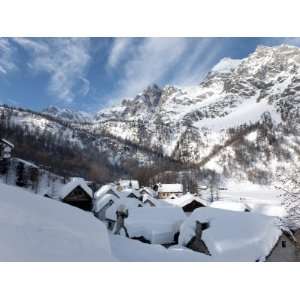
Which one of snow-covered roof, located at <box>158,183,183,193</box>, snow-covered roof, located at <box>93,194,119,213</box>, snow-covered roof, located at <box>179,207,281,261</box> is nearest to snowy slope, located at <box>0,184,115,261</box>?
snow-covered roof, located at <box>179,207,281,261</box>

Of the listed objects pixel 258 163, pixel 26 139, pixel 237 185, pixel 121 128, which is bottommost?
pixel 237 185

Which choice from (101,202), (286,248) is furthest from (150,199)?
(286,248)

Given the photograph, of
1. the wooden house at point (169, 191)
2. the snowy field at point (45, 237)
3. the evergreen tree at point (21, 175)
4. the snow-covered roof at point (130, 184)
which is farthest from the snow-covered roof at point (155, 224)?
the wooden house at point (169, 191)

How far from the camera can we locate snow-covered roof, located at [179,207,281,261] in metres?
10.8

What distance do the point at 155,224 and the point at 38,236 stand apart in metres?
13.2

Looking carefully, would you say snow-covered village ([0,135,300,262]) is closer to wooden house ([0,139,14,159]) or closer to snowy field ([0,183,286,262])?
snowy field ([0,183,286,262])

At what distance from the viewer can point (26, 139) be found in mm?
59031

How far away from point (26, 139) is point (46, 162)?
11827 millimetres

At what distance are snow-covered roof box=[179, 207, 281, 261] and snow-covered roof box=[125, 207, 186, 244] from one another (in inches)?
76.0

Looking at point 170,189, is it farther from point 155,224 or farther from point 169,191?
point 155,224
